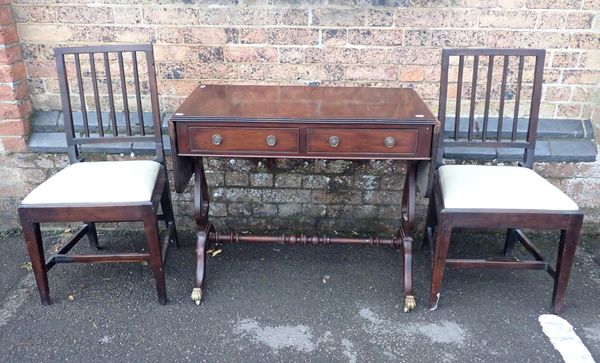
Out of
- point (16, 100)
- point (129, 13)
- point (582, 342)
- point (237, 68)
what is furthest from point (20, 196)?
point (582, 342)

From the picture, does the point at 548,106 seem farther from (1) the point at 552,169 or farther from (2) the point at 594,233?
(2) the point at 594,233

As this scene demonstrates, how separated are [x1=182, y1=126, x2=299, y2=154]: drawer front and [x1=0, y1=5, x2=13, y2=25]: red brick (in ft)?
4.43

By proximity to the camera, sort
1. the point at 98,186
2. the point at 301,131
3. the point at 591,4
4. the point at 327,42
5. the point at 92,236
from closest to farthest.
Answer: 1. the point at 301,131
2. the point at 98,186
3. the point at 591,4
4. the point at 327,42
5. the point at 92,236

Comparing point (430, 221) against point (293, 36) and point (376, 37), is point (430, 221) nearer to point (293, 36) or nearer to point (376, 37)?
point (376, 37)

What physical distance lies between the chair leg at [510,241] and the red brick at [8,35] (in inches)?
115

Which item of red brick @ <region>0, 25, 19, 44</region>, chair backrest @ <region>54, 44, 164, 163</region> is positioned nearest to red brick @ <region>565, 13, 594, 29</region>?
chair backrest @ <region>54, 44, 164, 163</region>

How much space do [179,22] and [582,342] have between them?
8.25 feet

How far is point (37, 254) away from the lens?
2318mm

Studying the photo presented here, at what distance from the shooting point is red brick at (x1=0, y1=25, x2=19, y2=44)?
2697 mm

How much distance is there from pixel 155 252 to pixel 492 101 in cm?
200

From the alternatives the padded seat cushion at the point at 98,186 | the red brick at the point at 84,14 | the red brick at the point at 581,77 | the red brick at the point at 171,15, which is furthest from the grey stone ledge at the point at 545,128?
the red brick at the point at 84,14

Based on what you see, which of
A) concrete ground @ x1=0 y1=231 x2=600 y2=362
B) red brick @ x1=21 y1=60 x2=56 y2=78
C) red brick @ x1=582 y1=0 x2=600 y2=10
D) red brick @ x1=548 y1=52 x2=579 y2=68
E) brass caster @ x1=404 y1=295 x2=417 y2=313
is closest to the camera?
concrete ground @ x1=0 y1=231 x2=600 y2=362

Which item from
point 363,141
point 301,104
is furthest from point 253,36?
point 363,141

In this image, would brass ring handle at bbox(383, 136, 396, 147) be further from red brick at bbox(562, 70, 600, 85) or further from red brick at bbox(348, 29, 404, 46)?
red brick at bbox(562, 70, 600, 85)
